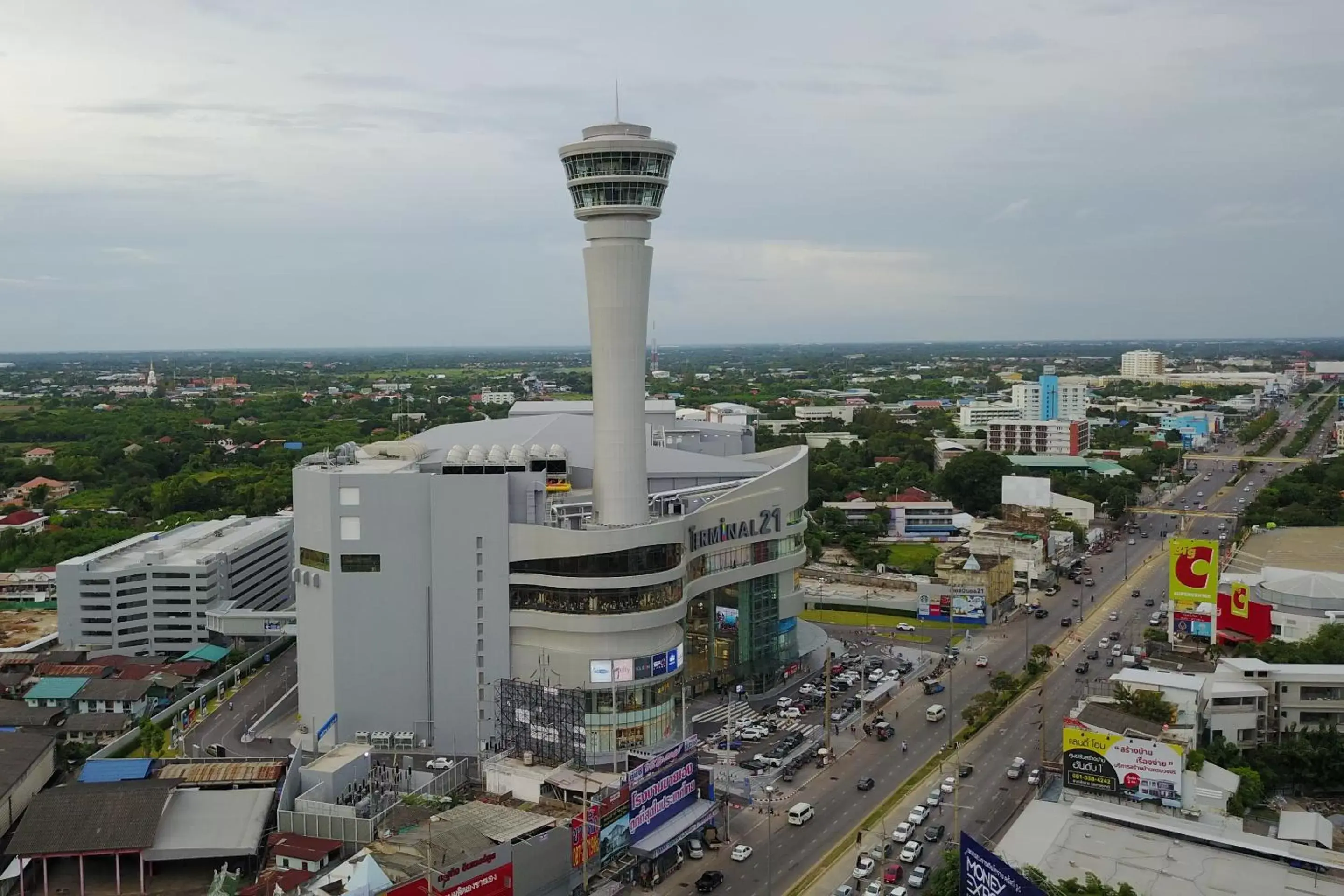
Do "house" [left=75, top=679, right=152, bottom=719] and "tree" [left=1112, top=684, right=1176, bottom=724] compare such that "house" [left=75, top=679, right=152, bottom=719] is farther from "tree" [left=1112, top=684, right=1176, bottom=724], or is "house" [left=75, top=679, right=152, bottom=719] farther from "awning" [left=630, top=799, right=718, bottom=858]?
"tree" [left=1112, top=684, right=1176, bottom=724]

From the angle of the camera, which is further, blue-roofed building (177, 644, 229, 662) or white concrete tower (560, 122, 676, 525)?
blue-roofed building (177, 644, 229, 662)

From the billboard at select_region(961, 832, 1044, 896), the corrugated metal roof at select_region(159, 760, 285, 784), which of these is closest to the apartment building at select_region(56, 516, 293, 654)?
the corrugated metal roof at select_region(159, 760, 285, 784)

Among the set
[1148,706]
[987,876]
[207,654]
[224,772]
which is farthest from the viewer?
[207,654]

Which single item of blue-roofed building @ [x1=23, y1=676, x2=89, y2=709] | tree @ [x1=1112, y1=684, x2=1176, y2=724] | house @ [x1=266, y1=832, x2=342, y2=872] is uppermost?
tree @ [x1=1112, y1=684, x2=1176, y2=724]

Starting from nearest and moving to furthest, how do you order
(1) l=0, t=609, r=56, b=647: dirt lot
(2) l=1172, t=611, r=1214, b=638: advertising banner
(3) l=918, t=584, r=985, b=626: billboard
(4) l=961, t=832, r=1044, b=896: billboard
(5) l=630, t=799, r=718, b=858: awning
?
(4) l=961, t=832, r=1044, b=896: billboard → (5) l=630, t=799, r=718, b=858: awning → (2) l=1172, t=611, r=1214, b=638: advertising banner → (1) l=0, t=609, r=56, b=647: dirt lot → (3) l=918, t=584, r=985, b=626: billboard

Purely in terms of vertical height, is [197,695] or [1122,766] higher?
[1122,766]

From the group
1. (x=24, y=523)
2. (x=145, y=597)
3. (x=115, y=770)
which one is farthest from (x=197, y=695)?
(x=24, y=523)

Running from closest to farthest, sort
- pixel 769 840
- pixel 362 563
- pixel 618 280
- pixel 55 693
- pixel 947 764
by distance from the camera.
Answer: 1. pixel 769 840
2. pixel 947 764
3. pixel 362 563
4. pixel 618 280
5. pixel 55 693

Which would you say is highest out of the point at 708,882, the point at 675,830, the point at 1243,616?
the point at 1243,616

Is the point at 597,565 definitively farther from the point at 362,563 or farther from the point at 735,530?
the point at 735,530
